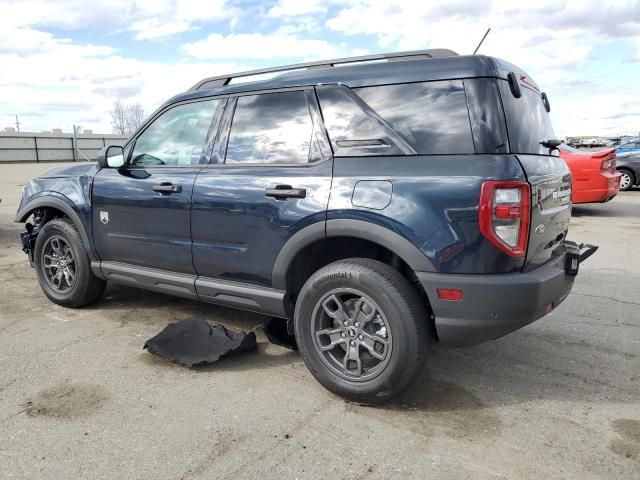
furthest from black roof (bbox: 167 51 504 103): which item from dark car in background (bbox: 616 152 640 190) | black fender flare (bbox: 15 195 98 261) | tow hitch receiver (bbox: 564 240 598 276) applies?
dark car in background (bbox: 616 152 640 190)

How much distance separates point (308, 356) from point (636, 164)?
51.3ft

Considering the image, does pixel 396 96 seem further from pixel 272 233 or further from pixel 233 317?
pixel 233 317

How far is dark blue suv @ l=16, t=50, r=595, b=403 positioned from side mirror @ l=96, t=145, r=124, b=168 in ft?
0.85

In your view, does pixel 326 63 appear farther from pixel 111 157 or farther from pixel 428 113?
pixel 111 157

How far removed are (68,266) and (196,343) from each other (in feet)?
5.81

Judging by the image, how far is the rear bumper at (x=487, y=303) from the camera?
2787 mm

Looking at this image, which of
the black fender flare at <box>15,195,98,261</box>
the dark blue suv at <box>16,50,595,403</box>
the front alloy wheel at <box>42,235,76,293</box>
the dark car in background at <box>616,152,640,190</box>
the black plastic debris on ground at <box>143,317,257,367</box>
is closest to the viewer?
the dark blue suv at <box>16,50,595,403</box>

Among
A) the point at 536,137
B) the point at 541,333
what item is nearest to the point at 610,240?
the point at 541,333

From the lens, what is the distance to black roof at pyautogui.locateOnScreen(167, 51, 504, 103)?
296 cm

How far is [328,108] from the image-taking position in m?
3.39

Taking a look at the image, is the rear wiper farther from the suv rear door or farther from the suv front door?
the suv front door

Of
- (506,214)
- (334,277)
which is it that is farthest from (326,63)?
(506,214)

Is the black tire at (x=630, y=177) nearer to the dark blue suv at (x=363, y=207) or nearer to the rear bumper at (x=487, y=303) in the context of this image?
the dark blue suv at (x=363, y=207)

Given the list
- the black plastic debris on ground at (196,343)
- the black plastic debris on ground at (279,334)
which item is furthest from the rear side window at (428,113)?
the black plastic debris on ground at (196,343)
